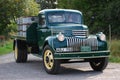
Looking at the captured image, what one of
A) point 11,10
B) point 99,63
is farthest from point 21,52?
point 11,10

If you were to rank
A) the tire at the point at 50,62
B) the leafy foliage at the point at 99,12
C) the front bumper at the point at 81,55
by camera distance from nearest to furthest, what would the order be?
the front bumper at the point at 81,55
the tire at the point at 50,62
the leafy foliage at the point at 99,12

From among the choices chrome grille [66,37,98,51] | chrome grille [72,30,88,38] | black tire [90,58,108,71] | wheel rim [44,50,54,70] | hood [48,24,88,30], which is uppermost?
hood [48,24,88,30]

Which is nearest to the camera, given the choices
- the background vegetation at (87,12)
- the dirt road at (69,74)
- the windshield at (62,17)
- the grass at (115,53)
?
the dirt road at (69,74)

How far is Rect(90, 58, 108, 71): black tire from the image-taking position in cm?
1471

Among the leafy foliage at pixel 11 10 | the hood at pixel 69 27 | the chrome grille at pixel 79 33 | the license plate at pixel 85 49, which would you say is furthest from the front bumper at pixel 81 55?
the leafy foliage at pixel 11 10

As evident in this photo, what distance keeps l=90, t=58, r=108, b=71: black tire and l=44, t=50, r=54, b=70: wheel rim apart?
1.73 metres

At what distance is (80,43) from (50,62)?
1.24m

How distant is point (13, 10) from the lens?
4412 cm

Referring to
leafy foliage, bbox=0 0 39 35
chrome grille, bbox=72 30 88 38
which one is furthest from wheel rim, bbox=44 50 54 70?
leafy foliage, bbox=0 0 39 35

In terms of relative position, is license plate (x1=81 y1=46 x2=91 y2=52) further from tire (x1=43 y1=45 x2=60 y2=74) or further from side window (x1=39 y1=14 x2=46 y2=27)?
side window (x1=39 y1=14 x2=46 y2=27)

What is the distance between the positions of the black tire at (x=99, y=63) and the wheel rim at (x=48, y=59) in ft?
5.69

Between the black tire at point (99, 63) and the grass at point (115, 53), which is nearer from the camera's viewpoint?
the black tire at point (99, 63)

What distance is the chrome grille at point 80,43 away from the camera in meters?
14.0

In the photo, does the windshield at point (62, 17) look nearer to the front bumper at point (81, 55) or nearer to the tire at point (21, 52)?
the front bumper at point (81, 55)
